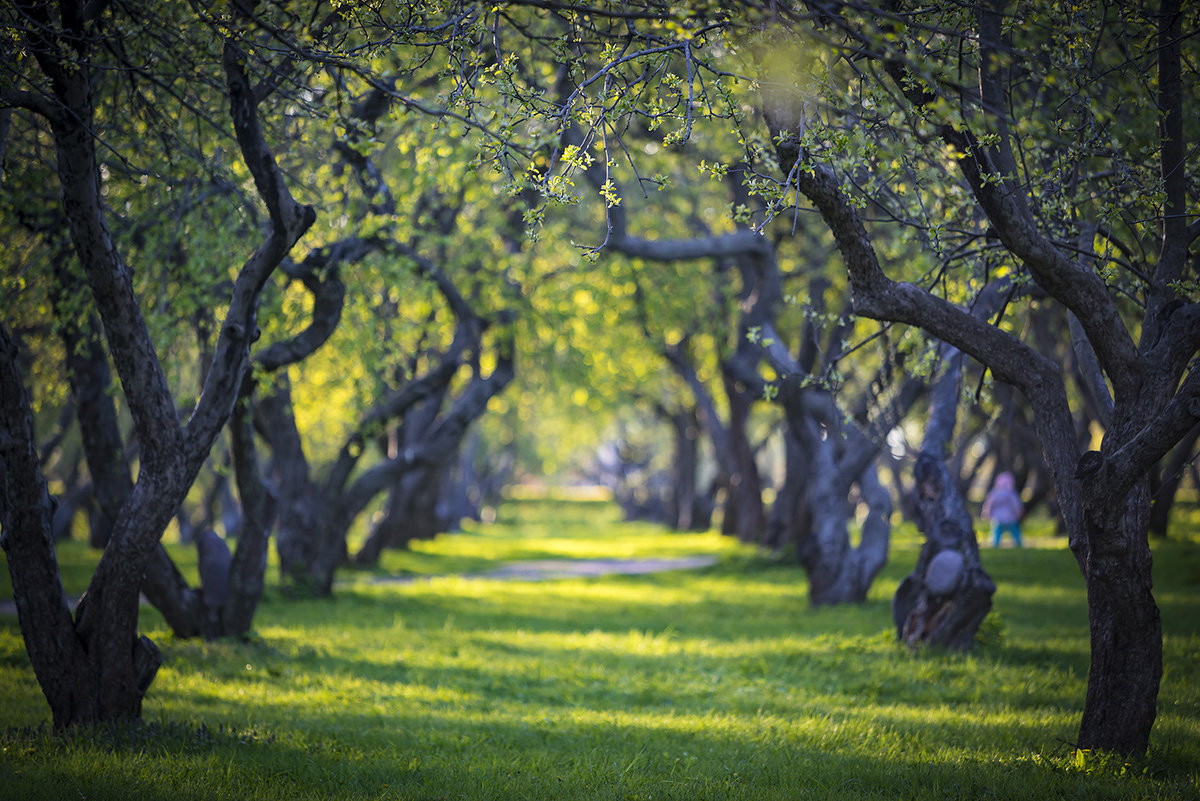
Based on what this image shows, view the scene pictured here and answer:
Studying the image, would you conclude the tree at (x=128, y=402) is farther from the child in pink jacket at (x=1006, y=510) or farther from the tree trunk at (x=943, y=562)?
the child in pink jacket at (x=1006, y=510)

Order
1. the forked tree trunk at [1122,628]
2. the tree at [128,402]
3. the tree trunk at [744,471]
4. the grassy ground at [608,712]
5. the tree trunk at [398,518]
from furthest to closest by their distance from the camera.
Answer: the tree trunk at [744,471], the tree trunk at [398,518], the tree at [128,402], the forked tree trunk at [1122,628], the grassy ground at [608,712]

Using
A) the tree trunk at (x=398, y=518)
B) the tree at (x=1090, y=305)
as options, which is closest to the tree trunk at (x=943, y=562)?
the tree at (x=1090, y=305)

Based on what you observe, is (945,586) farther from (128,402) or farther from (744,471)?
(744,471)

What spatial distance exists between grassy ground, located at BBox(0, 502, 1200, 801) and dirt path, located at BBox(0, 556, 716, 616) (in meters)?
5.92

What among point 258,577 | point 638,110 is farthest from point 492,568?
point 638,110

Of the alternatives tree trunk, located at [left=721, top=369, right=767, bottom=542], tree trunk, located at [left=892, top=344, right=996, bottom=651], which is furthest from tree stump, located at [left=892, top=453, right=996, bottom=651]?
tree trunk, located at [left=721, top=369, right=767, bottom=542]

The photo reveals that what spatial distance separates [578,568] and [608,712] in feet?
50.8

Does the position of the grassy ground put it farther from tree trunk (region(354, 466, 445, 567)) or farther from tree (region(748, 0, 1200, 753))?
tree trunk (region(354, 466, 445, 567))

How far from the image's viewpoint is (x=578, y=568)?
75.2ft

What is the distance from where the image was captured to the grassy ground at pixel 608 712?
5.45 meters

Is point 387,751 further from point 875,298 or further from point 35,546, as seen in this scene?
point 875,298

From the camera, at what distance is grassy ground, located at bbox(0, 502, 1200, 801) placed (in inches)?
215

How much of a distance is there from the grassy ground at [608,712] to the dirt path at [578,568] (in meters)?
5.92

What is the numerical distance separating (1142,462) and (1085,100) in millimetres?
2269
